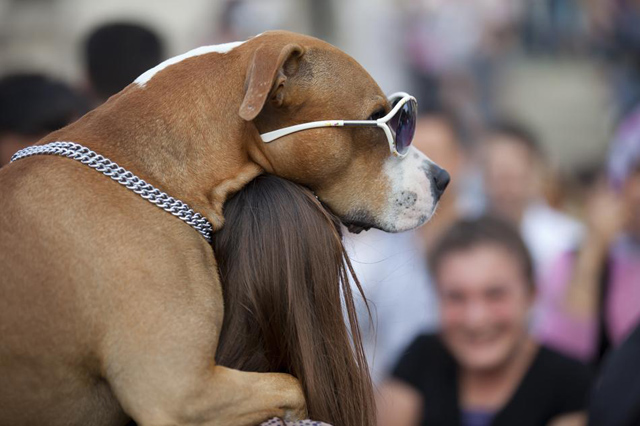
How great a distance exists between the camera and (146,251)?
185cm

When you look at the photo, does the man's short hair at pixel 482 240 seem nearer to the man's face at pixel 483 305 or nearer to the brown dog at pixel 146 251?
the man's face at pixel 483 305

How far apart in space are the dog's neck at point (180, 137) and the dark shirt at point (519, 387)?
6.62 ft

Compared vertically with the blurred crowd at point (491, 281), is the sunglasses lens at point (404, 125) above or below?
above

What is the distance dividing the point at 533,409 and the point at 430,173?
1579 mm

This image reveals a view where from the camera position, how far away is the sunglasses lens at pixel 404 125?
231 centimetres

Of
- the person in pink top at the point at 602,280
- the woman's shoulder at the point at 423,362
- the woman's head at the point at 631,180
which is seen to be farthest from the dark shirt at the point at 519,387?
the woman's head at the point at 631,180

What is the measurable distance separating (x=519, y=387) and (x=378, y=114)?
1.83 meters

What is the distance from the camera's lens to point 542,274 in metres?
5.13

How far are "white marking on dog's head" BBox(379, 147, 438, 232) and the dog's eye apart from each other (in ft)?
0.39

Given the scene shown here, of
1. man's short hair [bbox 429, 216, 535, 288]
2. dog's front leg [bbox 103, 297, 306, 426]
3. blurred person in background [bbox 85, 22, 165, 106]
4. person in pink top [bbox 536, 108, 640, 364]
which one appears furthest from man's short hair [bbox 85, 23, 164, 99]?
dog's front leg [bbox 103, 297, 306, 426]

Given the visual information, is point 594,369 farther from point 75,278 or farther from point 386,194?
point 75,278

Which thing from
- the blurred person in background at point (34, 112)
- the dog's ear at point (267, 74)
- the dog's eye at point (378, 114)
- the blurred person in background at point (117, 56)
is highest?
the dog's ear at point (267, 74)

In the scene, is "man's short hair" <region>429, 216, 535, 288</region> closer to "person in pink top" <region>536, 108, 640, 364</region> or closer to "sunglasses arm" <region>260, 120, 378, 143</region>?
"person in pink top" <region>536, 108, 640, 364</region>

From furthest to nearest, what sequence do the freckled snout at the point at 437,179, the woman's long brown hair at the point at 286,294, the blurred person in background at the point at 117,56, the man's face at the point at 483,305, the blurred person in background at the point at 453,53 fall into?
the blurred person in background at the point at 453,53, the blurred person in background at the point at 117,56, the man's face at the point at 483,305, the freckled snout at the point at 437,179, the woman's long brown hair at the point at 286,294
